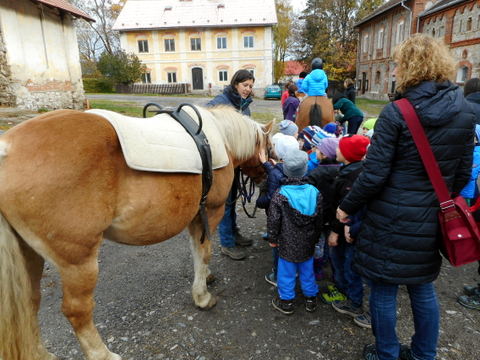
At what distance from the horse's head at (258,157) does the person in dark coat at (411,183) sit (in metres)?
1.29

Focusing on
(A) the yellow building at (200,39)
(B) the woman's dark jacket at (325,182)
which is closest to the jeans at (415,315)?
(B) the woman's dark jacket at (325,182)

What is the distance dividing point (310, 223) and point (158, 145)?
4.49ft

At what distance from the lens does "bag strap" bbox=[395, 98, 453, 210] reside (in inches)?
65.7

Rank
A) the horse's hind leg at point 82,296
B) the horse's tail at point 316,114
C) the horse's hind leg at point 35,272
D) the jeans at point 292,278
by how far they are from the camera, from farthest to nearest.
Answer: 1. the horse's tail at point 316,114
2. the jeans at point 292,278
3. the horse's hind leg at point 35,272
4. the horse's hind leg at point 82,296

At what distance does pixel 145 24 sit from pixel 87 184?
3636cm

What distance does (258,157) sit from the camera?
3.17 metres

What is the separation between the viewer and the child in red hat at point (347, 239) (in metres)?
2.45

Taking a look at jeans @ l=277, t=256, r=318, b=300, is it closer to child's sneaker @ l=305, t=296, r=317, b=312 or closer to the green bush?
child's sneaker @ l=305, t=296, r=317, b=312

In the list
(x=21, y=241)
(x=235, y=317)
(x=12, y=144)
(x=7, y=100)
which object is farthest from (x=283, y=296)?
(x=7, y=100)

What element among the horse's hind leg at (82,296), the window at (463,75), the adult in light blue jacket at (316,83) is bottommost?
the horse's hind leg at (82,296)

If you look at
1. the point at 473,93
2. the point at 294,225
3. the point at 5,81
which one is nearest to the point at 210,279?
the point at 294,225

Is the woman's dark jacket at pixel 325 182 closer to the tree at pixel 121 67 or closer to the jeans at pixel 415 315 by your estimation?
the jeans at pixel 415 315

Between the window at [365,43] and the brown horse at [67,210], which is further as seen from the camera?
the window at [365,43]

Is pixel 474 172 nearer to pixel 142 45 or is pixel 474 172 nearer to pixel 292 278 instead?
pixel 292 278
